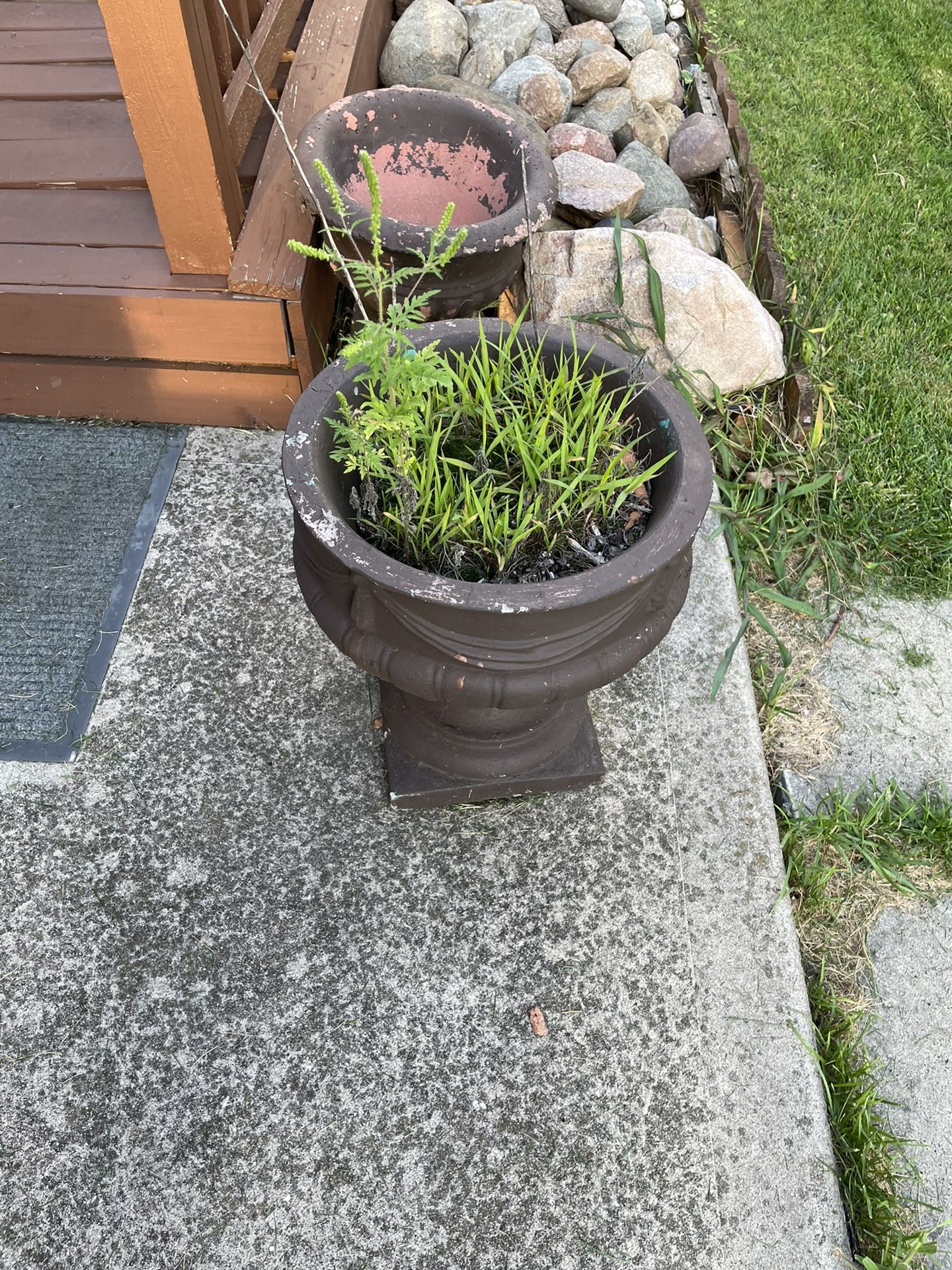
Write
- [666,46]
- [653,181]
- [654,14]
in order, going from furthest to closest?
[654,14] → [666,46] → [653,181]

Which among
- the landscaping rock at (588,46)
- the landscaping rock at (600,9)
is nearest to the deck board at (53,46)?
the landscaping rock at (588,46)

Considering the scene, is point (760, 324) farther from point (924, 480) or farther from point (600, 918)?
point (600, 918)

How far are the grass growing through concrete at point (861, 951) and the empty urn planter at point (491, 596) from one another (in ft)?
2.42

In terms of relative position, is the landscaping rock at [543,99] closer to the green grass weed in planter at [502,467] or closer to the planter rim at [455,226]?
the planter rim at [455,226]

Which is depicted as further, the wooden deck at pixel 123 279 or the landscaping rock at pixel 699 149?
the landscaping rock at pixel 699 149

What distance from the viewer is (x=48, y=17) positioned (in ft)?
10.1

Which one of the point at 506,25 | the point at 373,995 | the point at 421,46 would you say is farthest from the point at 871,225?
the point at 373,995

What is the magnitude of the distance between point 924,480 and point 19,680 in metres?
2.56

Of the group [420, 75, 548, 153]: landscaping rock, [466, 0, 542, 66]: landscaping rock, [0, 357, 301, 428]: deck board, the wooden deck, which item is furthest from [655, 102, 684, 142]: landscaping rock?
[0, 357, 301, 428]: deck board

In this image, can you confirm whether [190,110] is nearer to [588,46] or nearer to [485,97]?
[485,97]

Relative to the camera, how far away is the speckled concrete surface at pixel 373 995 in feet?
5.05

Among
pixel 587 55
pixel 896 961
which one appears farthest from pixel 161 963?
pixel 587 55

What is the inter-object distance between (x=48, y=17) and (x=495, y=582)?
9.39 ft

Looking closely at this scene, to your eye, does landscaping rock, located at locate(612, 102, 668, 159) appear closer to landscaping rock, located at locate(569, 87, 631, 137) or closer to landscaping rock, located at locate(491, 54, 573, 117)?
landscaping rock, located at locate(569, 87, 631, 137)
